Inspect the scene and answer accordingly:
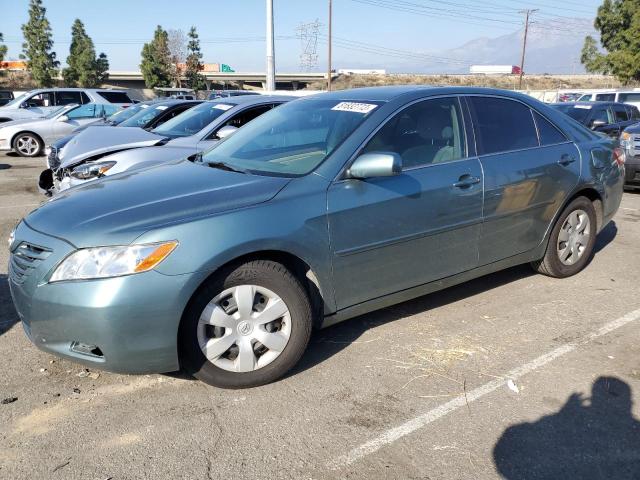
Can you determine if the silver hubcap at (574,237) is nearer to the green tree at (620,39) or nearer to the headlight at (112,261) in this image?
the headlight at (112,261)

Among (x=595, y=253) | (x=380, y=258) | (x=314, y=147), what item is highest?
(x=314, y=147)

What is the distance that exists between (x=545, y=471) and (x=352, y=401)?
1.03 m

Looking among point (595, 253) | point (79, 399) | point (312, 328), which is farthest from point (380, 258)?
point (595, 253)

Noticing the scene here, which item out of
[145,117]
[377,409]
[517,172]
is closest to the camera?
[377,409]

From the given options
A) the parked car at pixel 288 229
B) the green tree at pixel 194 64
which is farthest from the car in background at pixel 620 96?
the green tree at pixel 194 64

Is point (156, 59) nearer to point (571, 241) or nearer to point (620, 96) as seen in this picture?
point (620, 96)

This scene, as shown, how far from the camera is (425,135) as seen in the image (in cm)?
396

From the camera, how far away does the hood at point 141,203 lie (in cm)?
292

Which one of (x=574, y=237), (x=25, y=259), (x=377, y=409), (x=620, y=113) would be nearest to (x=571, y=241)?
(x=574, y=237)

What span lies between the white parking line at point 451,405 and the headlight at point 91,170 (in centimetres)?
480

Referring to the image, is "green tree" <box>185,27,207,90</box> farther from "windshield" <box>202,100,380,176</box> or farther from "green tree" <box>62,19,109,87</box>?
→ "windshield" <box>202,100,380,176</box>

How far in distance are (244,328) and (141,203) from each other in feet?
2.98

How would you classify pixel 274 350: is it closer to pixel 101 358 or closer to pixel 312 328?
pixel 312 328

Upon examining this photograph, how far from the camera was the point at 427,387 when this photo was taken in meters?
3.29
